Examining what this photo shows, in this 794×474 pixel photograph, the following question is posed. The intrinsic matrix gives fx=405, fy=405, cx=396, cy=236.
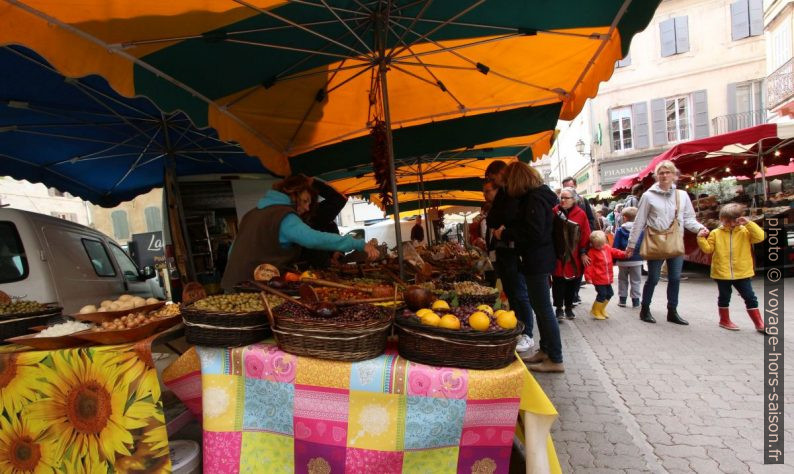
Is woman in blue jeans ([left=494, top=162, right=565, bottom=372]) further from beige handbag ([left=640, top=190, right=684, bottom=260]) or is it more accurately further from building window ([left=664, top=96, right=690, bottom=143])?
building window ([left=664, top=96, right=690, bottom=143])

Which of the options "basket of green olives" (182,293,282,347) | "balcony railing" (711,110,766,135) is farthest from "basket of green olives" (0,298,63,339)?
"balcony railing" (711,110,766,135)

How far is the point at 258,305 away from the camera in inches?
88.8

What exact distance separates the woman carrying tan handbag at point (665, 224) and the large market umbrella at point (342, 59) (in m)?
1.65

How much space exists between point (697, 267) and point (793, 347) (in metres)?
7.19

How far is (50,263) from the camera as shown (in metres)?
3.98

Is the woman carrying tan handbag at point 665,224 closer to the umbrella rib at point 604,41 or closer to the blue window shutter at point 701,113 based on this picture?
the umbrella rib at point 604,41

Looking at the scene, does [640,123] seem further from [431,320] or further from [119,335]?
[119,335]

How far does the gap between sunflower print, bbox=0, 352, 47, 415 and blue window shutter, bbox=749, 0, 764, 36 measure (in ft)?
97.7

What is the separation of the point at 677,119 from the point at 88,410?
27974 mm

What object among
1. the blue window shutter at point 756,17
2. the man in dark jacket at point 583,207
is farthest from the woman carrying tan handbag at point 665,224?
the blue window shutter at point 756,17

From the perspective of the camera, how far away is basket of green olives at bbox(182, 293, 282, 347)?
209 cm

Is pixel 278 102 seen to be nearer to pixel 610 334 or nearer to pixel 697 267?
pixel 610 334

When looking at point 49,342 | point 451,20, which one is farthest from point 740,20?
point 49,342

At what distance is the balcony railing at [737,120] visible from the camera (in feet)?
69.0
